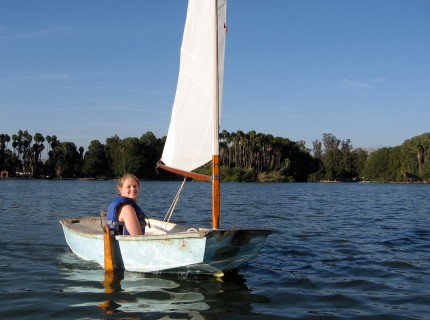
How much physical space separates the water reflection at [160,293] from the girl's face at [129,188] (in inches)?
62.3

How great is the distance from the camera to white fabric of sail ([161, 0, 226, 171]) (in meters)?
10.1

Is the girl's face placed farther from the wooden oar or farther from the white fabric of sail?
the white fabric of sail

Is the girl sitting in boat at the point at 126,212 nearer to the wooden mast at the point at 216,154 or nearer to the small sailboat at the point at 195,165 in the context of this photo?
the small sailboat at the point at 195,165

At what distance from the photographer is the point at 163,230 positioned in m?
12.3

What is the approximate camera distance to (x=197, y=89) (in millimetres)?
10391

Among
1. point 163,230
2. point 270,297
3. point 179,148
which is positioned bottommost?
point 270,297

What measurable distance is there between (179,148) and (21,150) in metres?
149

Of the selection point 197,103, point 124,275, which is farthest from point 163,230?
point 197,103

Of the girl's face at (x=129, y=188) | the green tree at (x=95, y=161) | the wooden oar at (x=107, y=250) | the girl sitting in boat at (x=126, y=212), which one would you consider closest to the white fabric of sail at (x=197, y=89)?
the girl's face at (x=129, y=188)

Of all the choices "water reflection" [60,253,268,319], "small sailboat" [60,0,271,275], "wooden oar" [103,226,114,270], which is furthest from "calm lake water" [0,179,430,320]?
"small sailboat" [60,0,271,275]

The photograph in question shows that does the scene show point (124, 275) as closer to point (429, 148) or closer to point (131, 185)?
point (131, 185)

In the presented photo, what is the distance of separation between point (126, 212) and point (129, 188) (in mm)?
503

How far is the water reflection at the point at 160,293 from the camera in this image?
7.85 meters

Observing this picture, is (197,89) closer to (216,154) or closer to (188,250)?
(216,154)
